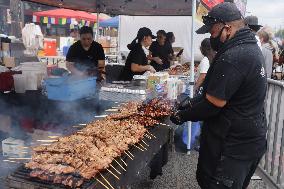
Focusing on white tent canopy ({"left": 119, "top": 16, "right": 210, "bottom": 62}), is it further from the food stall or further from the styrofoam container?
the styrofoam container

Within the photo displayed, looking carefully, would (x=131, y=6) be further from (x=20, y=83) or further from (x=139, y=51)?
(x=20, y=83)

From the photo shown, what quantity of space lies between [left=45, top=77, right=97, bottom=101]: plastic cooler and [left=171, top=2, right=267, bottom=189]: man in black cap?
2312mm

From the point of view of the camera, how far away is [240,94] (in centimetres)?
293

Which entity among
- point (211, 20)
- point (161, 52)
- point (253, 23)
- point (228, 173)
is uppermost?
point (253, 23)

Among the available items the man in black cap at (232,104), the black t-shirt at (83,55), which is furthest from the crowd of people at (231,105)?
the black t-shirt at (83,55)

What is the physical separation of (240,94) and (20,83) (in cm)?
393

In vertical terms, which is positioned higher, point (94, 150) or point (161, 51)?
point (161, 51)

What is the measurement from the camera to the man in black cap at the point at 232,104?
283 centimetres

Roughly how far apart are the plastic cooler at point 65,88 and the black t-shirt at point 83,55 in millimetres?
2125

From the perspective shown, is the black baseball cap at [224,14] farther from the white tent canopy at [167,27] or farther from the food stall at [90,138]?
the white tent canopy at [167,27]

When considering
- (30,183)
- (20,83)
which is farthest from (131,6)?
(30,183)

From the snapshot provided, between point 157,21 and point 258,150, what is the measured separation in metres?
13.8

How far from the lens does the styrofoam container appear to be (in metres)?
5.23

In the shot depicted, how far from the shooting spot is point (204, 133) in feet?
10.8
